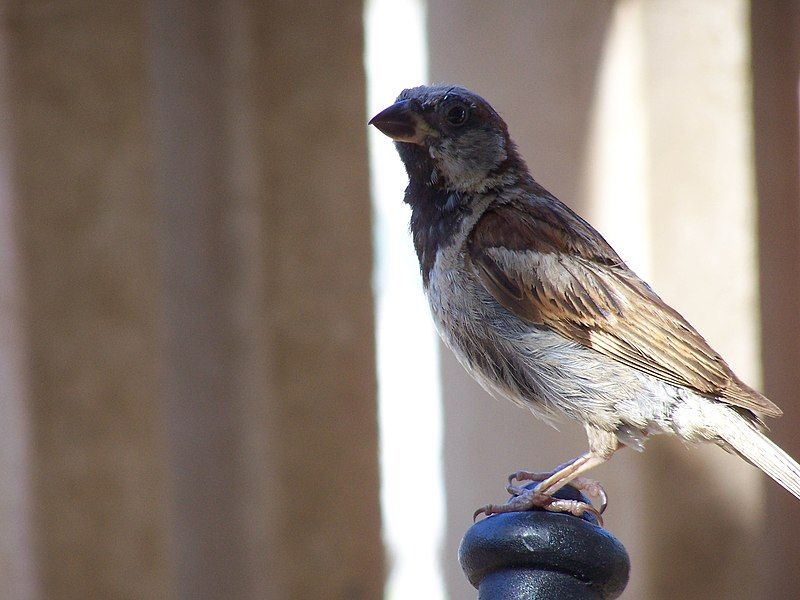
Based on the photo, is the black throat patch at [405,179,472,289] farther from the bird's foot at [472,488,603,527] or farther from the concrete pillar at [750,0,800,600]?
the concrete pillar at [750,0,800,600]

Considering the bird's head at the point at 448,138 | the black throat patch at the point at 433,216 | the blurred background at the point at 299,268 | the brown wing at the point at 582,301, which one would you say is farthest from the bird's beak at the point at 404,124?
the blurred background at the point at 299,268

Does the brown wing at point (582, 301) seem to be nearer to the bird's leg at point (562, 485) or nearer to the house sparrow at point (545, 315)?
the house sparrow at point (545, 315)

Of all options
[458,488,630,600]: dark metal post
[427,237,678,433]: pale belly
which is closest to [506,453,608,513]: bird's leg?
A: [427,237,678,433]: pale belly

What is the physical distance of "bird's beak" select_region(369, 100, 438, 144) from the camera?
6.47 feet

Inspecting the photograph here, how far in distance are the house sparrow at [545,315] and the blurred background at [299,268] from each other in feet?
6.43

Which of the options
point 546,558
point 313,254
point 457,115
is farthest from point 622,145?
point 546,558

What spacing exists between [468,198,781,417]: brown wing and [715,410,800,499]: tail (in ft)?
0.15

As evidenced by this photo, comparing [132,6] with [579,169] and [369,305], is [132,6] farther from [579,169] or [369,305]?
[579,169]

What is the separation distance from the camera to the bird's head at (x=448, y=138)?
203cm

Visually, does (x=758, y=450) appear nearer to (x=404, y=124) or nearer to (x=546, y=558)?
(x=546, y=558)

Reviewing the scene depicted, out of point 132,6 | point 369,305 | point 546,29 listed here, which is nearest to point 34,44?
point 132,6

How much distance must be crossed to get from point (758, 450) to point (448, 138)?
871 mm

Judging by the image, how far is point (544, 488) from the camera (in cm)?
188

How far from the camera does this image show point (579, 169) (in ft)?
13.5
